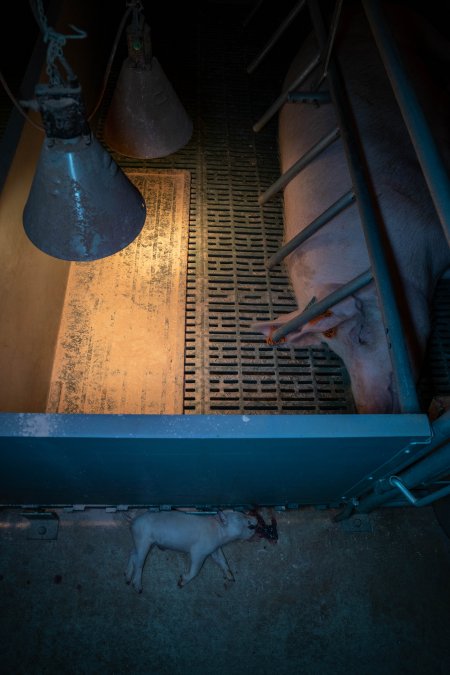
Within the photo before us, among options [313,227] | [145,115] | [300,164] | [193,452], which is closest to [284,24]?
[300,164]

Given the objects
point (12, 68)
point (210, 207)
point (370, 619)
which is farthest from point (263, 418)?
point (12, 68)

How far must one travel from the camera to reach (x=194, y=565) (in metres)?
2.13

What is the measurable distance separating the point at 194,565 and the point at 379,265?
62.8 inches

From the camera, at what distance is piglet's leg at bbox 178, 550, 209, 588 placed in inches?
83.9

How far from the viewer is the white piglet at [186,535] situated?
2125mm

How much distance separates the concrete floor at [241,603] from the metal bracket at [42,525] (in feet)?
0.11

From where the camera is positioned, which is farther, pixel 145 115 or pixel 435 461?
pixel 145 115

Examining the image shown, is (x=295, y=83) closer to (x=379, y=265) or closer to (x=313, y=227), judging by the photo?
(x=313, y=227)

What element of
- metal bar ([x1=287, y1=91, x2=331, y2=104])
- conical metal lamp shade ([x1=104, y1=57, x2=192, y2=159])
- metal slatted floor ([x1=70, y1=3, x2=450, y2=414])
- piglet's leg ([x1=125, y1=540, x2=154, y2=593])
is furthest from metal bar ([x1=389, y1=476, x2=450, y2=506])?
metal bar ([x1=287, y1=91, x2=331, y2=104])

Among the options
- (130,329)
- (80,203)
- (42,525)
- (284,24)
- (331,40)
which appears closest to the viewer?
(80,203)

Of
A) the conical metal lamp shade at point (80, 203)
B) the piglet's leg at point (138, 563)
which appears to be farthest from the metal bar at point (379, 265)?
the piglet's leg at point (138, 563)

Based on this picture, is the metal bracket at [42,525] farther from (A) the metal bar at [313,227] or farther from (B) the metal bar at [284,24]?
(B) the metal bar at [284,24]

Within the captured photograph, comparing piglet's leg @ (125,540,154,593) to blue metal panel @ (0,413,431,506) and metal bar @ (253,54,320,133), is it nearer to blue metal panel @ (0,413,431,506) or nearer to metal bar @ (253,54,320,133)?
blue metal panel @ (0,413,431,506)

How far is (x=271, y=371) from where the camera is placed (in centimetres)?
242
